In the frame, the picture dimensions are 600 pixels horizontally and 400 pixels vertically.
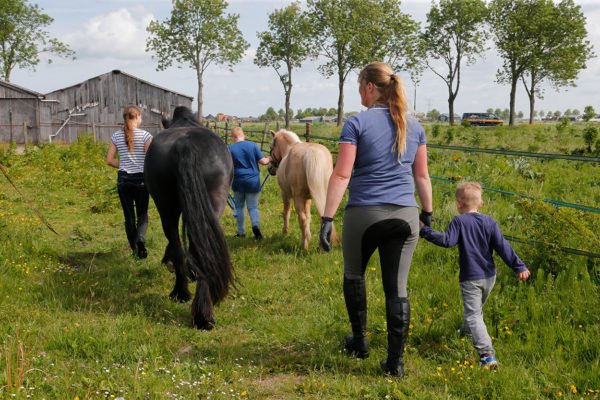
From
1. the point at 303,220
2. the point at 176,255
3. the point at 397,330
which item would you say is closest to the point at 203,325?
the point at 176,255

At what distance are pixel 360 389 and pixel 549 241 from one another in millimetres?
2709

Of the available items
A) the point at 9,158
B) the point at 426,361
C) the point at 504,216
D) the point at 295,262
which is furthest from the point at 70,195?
the point at 426,361

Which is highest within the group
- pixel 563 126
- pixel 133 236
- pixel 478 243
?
pixel 563 126

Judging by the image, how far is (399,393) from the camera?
124 inches

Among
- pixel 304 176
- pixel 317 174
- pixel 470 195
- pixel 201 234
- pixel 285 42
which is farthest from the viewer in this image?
pixel 285 42

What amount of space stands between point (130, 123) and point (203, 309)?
9.61ft

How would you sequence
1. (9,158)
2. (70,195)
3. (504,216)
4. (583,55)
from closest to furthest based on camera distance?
(504,216)
(70,195)
(9,158)
(583,55)

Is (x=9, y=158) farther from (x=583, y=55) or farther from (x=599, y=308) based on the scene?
(x=583, y=55)

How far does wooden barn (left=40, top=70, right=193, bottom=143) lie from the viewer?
104ft

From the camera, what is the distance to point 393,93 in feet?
10.7

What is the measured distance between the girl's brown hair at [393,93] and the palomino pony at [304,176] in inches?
130

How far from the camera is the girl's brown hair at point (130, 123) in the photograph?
6.16m

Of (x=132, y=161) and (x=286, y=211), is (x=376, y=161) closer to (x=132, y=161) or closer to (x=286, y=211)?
A: (x=132, y=161)

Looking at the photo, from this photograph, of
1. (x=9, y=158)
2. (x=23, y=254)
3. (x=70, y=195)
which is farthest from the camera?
(x=9, y=158)
